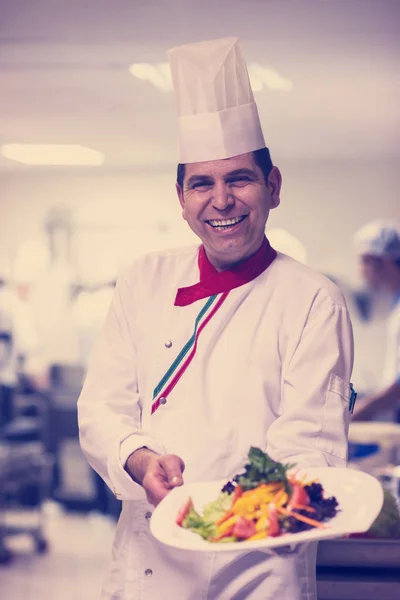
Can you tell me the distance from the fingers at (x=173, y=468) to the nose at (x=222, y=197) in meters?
0.51

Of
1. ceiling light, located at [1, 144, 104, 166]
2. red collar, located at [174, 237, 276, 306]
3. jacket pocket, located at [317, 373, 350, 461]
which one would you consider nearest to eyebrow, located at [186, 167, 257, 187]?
red collar, located at [174, 237, 276, 306]

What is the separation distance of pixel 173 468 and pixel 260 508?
0.18 metres

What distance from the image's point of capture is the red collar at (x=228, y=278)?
6.68 feet

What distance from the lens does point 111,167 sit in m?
6.58

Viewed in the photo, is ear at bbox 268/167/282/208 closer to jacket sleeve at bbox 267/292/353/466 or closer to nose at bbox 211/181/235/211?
nose at bbox 211/181/235/211

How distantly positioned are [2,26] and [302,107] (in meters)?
2.09

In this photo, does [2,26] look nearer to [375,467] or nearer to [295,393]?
[375,467]

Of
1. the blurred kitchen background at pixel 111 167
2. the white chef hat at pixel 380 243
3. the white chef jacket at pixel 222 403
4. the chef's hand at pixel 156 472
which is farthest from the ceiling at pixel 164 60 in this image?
the chef's hand at pixel 156 472

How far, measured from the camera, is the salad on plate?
1.65m

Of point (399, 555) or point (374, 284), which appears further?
point (374, 284)

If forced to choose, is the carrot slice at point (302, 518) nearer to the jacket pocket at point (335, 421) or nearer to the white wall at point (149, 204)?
the jacket pocket at point (335, 421)

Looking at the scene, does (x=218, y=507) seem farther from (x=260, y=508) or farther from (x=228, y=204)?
(x=228, y=204)

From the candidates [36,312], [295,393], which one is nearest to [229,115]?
[295,393]

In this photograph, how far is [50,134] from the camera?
5.82m
